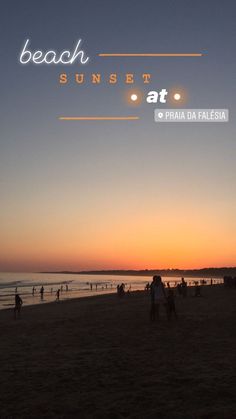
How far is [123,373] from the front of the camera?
916cm

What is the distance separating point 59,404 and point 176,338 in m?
7.02

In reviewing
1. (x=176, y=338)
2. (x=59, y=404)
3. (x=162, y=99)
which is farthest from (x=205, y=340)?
(x=162, y=99)

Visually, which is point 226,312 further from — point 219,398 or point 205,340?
point 219,398

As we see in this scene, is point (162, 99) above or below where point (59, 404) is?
above

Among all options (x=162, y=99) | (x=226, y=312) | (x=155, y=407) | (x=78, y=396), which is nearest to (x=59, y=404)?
(x=78, y=396)

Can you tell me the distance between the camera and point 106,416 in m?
6.54

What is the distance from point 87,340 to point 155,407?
7692 millimetres

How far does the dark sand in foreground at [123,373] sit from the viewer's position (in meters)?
6.88

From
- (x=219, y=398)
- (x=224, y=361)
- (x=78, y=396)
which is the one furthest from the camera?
(x=224, y=361)

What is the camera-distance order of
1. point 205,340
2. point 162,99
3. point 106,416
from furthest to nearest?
point 162,99, point 205,340, point 106,416

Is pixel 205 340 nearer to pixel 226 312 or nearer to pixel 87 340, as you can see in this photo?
pixel 87 340

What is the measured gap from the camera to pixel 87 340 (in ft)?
46.6

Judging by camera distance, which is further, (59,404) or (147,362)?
(147,362)

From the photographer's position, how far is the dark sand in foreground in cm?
688
